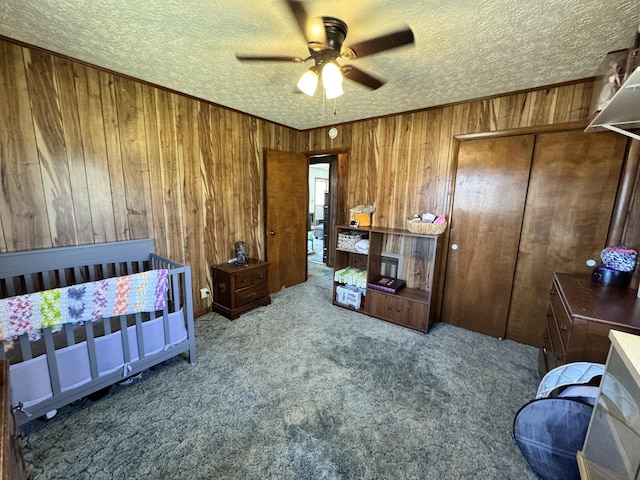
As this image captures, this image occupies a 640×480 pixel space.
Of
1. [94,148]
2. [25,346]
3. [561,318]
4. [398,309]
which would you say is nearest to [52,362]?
[25,346]

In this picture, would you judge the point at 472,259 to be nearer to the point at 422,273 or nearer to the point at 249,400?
the point at 422,273

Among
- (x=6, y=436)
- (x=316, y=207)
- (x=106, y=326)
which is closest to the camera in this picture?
(x=6, y=436)

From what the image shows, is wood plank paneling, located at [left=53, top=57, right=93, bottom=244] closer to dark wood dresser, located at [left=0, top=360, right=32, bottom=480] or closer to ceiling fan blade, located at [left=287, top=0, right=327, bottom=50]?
dark wood dresser, located at [left=0, top=360, right=32, bottom=480]

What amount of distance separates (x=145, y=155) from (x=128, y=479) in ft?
7.82

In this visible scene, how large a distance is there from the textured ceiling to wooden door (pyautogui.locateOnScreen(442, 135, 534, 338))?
0.56 metres

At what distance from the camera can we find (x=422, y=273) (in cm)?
302

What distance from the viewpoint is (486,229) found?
2602 mm

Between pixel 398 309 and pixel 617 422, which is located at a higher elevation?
pixel 617 422

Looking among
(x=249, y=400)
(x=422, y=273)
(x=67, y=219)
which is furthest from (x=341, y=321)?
(x=67, y=219)

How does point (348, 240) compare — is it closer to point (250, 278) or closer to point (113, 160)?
point (250, 278)

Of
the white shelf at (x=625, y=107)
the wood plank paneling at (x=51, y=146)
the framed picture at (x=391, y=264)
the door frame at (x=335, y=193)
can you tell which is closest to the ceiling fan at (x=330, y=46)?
the white shelf at (x=625, y=107)

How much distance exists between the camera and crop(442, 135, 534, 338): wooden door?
2449 millimetres

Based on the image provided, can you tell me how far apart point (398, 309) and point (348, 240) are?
39.0 inches

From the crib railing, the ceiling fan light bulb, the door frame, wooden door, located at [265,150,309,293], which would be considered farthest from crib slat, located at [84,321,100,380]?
the door frame
